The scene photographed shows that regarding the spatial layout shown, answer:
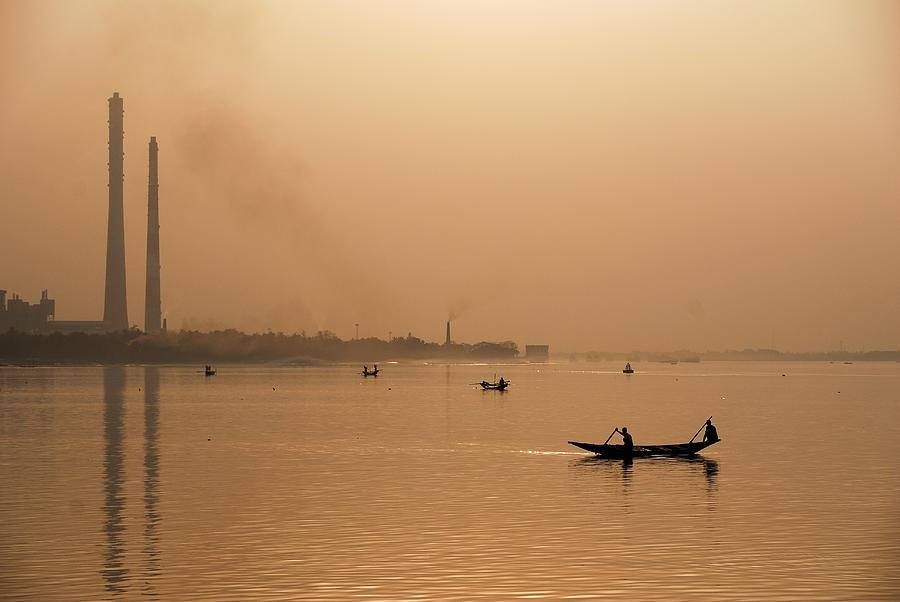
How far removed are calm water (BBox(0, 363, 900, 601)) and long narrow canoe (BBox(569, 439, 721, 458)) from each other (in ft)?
3.52

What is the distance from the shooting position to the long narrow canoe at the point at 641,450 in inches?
3196

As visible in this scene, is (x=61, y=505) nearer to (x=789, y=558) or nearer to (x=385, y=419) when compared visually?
(x=789, y=558)

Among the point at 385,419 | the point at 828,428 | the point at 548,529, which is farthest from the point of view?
the point at 385,419

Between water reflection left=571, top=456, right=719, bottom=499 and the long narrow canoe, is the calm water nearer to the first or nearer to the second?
water reflection left=571, top=456, right=719, bottom=499

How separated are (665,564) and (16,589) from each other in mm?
21313

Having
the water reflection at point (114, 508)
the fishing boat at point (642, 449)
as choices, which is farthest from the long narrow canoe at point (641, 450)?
the water reflection at point (114, 508)

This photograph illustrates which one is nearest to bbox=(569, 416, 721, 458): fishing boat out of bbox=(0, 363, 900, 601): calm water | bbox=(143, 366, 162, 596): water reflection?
bbox=(0, 363, 900, 601): calm water

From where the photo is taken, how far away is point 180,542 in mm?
47250

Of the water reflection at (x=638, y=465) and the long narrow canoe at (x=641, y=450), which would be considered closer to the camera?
the water reflection at (x=638, y=465)

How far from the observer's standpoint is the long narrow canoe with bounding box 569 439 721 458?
81.2 meters

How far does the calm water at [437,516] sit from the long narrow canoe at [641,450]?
1072mm

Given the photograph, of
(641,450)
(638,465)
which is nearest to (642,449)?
(641,450)

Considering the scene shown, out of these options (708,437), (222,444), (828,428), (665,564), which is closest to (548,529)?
(665,564)

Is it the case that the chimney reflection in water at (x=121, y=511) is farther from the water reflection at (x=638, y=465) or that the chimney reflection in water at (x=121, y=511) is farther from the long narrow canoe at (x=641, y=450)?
the long narrow canoe at (x=641, y=450)
